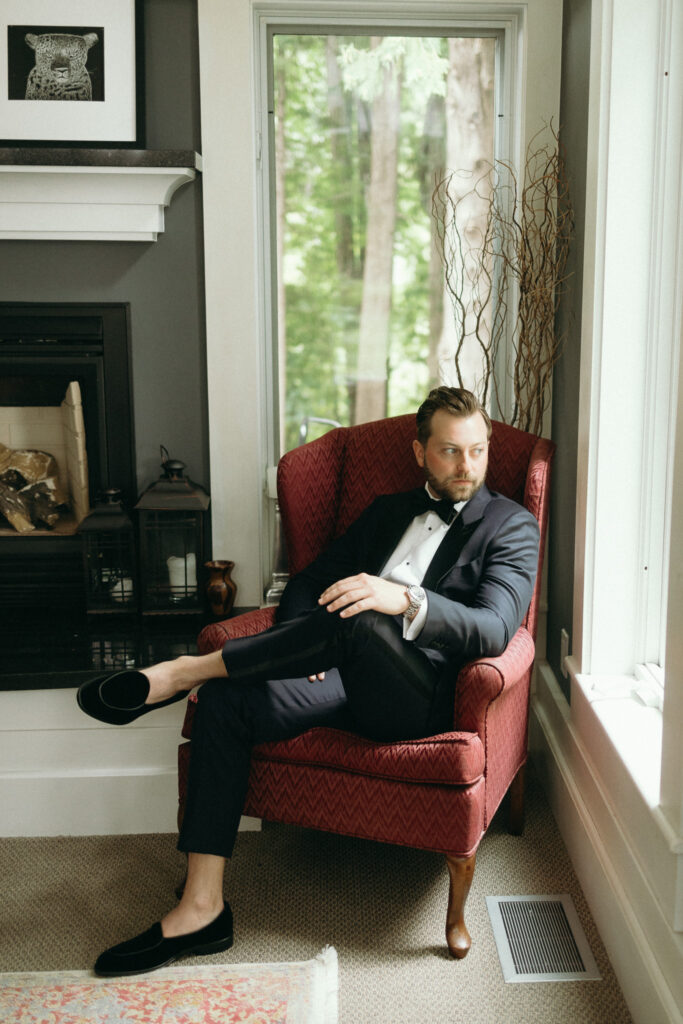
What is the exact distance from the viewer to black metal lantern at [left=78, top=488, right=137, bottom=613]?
2.74m

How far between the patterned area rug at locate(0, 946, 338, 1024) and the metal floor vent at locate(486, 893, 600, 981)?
386 mm

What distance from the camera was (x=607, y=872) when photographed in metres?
2.00

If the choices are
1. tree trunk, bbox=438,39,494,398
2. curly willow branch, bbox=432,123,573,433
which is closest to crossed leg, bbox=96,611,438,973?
curly willow branch, bbox=432,123,573,433

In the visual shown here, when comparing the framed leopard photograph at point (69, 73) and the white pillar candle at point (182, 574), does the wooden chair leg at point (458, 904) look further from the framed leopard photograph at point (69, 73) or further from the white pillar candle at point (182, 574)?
the framed leopard photograph at point (69, 73)

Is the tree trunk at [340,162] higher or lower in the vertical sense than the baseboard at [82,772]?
higher

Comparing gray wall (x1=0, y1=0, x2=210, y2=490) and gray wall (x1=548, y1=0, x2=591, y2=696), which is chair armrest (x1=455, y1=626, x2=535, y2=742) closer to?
gray wall (x1=548, y1=0, x2=591, y2=696)

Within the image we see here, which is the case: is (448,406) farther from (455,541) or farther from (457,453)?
(455,541)

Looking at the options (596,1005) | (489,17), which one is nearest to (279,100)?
(489,17)

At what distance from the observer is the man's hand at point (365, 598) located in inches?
77.9

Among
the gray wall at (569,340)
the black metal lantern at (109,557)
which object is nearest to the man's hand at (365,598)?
the gray wall at (569,340)

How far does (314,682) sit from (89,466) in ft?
4.16

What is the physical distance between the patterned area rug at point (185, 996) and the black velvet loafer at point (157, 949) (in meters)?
0.02

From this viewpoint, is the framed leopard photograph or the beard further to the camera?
the framed leopard photograph

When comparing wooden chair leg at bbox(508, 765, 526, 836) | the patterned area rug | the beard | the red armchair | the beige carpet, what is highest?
the beard
